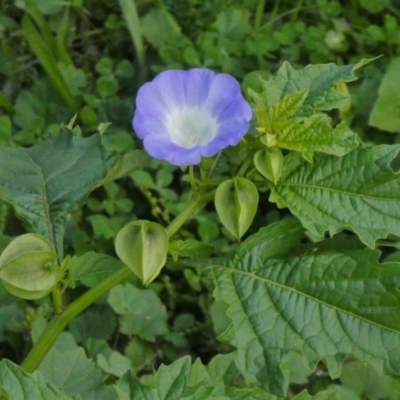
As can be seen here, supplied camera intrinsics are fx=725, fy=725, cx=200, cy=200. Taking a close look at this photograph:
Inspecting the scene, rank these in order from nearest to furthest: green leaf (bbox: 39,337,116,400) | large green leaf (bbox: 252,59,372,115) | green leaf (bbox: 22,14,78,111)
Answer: large green leaf (bbox: 252,59,372,115)
green leaf (bbox: 39,337,116,400)
green leaf (bbox: 22,14,78,111)

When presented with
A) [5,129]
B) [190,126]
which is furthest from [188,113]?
[5,129]

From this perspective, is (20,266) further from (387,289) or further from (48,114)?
(48,114)

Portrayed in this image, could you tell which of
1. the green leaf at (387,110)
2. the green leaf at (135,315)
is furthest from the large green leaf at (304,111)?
the green leaf at (387,110)

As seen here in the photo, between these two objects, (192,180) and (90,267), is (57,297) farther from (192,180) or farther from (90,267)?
(192,180)

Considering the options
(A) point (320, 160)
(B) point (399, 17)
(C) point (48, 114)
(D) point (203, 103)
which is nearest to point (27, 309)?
(C) point (48, 114)

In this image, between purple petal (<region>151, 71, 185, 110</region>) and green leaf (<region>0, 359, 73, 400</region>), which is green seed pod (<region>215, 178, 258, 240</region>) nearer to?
purple petal (<region>151, 71, 185, 110</region>)

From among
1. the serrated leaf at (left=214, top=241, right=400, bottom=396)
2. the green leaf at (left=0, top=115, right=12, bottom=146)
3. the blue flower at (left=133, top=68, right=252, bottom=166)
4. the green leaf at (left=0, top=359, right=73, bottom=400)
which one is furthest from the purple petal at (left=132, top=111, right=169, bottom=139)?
the green leaf at (left=0, top=115, right=12, bottom=146)
